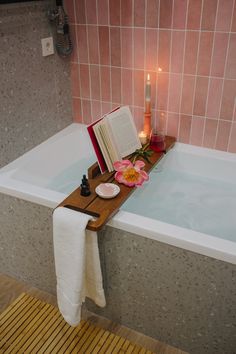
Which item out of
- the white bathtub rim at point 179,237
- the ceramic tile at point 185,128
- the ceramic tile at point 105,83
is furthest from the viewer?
the ceramic tile at point 105,83

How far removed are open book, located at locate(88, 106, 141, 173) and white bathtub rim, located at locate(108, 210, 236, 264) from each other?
40 cm

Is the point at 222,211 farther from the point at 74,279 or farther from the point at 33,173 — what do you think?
the point at 33,173

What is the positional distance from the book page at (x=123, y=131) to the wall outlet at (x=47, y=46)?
0.61m

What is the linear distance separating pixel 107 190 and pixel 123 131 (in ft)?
1.40

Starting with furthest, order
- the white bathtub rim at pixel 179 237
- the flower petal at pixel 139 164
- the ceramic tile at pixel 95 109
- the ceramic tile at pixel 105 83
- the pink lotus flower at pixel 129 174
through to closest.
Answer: the ceramic tile at pixel 95 109, the ceramic tile at pixel 105 83, the flower petal at pixel 139 164, the pink lotus flower at pixel 129 174, the white bathtub rim at pixel 179 237

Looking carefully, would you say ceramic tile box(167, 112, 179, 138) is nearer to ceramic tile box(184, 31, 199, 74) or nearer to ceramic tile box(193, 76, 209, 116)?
ceramic tile box(193, 76, 209, 116)

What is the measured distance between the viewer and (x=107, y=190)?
1.75m

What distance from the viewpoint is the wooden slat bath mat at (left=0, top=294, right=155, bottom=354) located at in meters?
1.74

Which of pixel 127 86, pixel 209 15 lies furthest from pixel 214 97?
pixel 127 86

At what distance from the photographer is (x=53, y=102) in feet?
7.82

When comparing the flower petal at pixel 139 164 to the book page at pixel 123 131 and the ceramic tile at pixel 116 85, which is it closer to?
the book page at pixel 123 131

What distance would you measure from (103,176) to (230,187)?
0.82 meters

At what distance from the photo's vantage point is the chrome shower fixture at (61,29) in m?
2.14

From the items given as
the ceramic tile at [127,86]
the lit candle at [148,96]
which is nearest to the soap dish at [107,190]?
the lit candle at [148,96]
